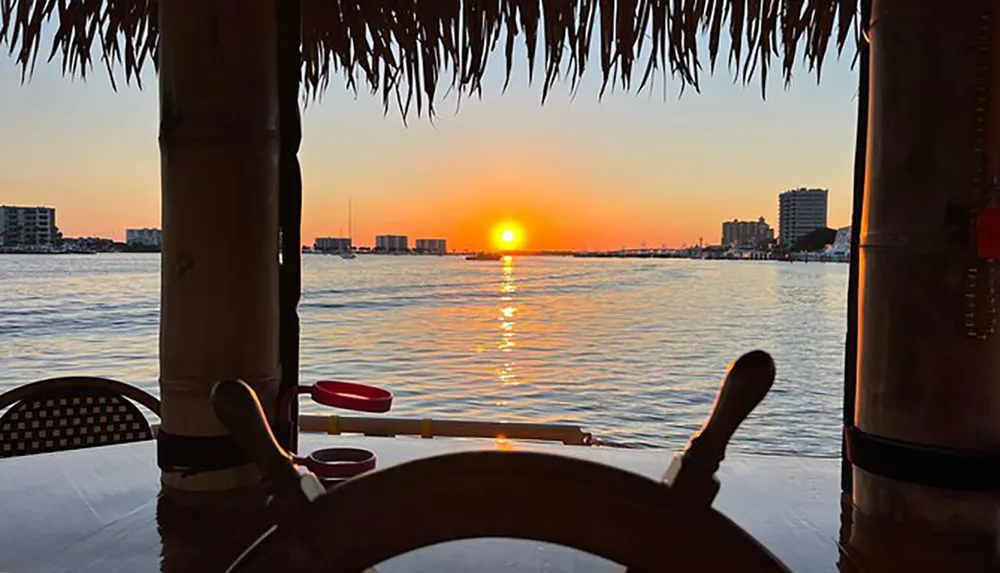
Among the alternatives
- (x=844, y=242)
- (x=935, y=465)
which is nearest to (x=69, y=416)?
(x=935, y=465)

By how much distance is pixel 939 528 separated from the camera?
A: 1.00 meters

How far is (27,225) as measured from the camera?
3319 cm

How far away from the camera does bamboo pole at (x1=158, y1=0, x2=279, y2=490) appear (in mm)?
1117

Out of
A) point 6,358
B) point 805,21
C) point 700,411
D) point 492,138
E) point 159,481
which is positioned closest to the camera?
point 159,481

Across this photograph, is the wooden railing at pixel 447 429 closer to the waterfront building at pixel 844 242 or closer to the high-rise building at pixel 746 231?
the waterfront building at pixel 844 242

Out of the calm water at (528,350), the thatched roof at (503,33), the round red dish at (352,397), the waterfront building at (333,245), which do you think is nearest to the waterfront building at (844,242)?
the thatched roof at (503,33)

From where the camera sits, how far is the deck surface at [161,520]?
0.96 m

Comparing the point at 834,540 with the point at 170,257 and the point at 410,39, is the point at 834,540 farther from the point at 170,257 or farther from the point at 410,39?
the point at 410,39

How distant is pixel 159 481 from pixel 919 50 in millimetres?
1252

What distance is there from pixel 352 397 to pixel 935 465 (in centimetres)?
69

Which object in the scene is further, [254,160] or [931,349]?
[254,160]

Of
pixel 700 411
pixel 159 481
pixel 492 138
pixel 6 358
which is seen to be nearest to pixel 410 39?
pixel 159 481

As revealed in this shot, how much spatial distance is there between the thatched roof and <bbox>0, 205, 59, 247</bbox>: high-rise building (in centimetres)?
3243

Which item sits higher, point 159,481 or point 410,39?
point 410,39
